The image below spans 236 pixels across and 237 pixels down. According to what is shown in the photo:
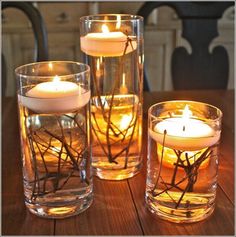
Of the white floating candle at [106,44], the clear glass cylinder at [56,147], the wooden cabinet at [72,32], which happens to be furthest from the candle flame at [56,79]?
the wooden cabinet at [72,32]

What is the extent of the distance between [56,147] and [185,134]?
0.17m

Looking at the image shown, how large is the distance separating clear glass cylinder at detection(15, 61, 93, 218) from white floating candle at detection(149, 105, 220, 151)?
0.10 m

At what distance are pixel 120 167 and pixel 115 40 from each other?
20 cm

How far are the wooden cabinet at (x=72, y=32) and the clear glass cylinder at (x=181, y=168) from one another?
1.24m

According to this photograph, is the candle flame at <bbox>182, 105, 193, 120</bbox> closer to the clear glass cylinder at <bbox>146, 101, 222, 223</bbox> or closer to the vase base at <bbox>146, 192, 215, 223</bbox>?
the clear glass cylinder at <bbox>146, 101, 222, 223</bbox>

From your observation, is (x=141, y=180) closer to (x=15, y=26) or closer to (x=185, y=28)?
(x=185, y=28)

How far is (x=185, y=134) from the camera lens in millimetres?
523

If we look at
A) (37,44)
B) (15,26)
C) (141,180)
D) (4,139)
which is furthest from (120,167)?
(15,26)

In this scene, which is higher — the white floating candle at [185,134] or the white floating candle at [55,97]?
the white floating candle at [55,97]

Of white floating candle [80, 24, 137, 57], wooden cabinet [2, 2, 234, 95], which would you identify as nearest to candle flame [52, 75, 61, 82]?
white floating candle [80, 24, 137, 57]

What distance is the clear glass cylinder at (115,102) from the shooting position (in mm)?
643

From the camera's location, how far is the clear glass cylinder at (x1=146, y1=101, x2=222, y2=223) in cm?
53

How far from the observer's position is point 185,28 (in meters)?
1.30

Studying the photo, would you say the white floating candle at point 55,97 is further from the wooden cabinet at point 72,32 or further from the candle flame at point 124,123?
the wooden cabinet at point 72,32
